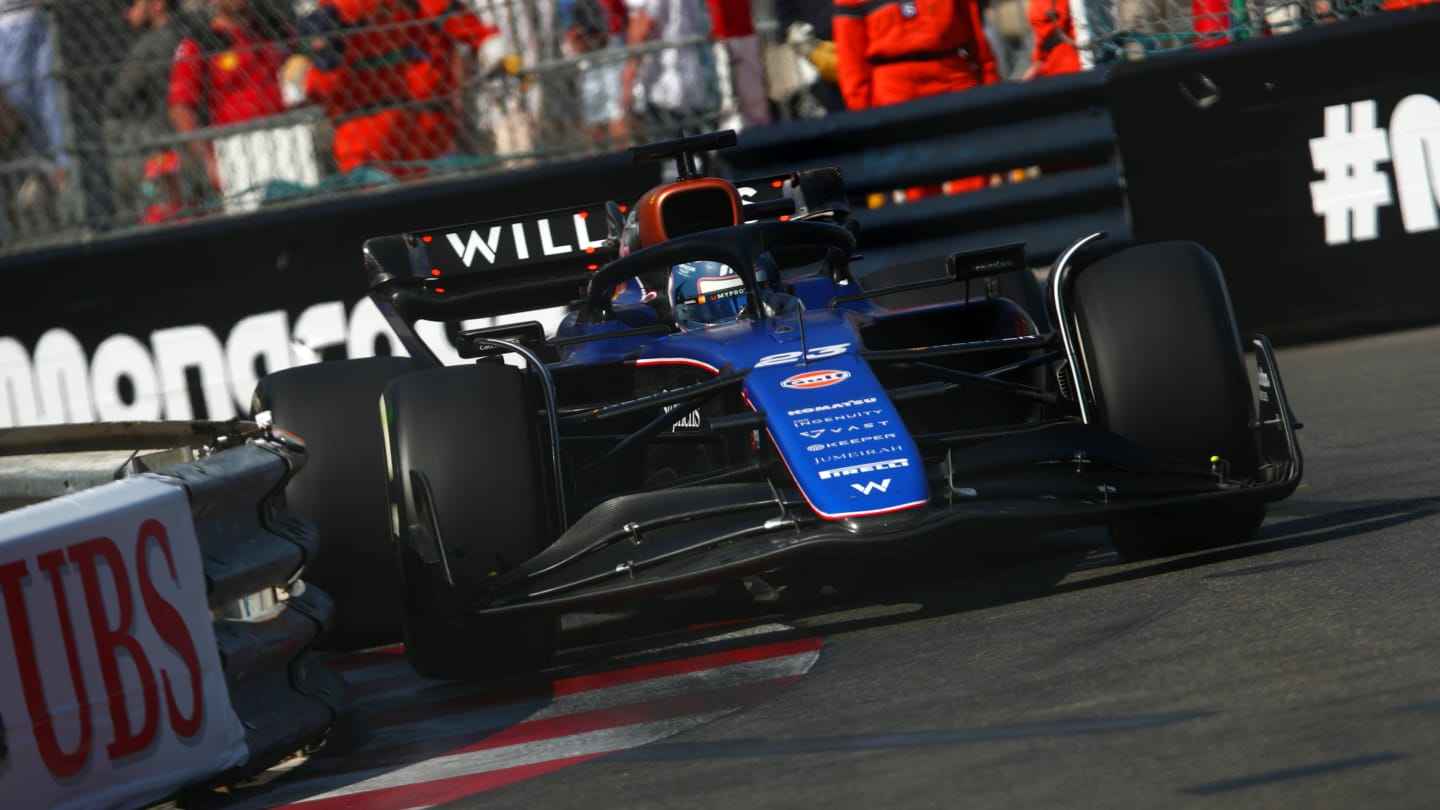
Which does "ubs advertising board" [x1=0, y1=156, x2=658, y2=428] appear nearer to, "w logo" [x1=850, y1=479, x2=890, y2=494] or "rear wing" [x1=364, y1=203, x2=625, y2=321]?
"rear wing" [x1=364, y1=203, x2=625, y2=321]

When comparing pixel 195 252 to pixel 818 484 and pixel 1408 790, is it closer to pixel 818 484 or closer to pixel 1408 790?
pixel 818 484

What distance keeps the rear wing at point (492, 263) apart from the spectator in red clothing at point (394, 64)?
7.73 feet

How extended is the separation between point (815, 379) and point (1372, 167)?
4601 mm

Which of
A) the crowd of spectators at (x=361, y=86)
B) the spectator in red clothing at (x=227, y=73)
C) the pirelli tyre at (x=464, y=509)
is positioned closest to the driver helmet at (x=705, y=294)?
the pirelli tyre at (x=464, y=509)

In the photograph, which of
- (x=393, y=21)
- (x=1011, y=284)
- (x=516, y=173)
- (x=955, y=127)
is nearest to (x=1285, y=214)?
(x=955, y=127)

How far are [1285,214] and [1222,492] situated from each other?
433cm

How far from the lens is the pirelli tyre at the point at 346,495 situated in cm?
546

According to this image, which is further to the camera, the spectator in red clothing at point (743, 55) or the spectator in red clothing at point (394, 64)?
the spectator in red clothing at point (743, 55)

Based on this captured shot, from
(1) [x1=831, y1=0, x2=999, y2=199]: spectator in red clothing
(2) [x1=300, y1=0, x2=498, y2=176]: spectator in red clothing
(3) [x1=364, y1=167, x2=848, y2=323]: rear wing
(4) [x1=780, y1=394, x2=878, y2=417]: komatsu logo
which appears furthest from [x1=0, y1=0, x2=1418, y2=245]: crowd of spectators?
(4) [x1=780, y1=394, x2=878, y2=417]: komatsu logo

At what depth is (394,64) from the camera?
8.79 meters

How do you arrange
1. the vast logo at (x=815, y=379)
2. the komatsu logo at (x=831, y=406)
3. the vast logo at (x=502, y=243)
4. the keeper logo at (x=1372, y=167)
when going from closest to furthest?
1. the komatsu logo at (x=831, y=406)
2. the vast logo at (x=815, y=379)
3. the vast logo at (x=502, y=243)
4. the keeper logo at (x=1372, y=167)

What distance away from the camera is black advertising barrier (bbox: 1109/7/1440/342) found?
27.9 ft

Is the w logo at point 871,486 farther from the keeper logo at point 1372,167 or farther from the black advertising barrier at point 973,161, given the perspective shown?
the keeper logo at point 1372,167

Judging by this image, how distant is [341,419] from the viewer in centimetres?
555
